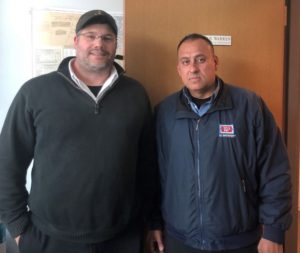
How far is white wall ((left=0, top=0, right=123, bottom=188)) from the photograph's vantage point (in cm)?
190

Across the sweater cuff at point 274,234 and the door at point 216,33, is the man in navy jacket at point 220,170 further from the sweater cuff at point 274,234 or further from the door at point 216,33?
the door at point 216,33

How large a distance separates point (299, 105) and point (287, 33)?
42 cm

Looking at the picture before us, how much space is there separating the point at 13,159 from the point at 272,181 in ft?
3.63

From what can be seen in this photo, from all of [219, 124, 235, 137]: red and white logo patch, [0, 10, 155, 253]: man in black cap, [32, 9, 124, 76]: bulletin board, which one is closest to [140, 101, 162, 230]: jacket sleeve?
[0, 10, 155, 253]: man in black cap

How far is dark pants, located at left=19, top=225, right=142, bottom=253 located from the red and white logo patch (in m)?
0.61

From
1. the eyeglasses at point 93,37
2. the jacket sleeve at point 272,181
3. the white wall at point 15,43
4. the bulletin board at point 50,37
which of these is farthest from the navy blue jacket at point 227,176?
the white wall at point 15,43

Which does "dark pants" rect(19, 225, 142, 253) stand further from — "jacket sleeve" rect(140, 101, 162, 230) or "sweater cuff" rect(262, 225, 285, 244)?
"sweater cuff" rect(262, 225, 285, 244)

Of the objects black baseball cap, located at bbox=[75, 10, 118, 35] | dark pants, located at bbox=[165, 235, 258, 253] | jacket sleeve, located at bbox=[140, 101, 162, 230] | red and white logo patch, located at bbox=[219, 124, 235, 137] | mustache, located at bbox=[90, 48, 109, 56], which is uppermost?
black baseball cap, located at bbox=[75, 10, 118, 35]

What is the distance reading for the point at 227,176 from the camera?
1.34 metres

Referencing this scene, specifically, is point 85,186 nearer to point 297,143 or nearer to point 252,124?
point 252,124

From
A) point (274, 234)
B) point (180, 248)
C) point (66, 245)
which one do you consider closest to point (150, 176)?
point (180, 248)

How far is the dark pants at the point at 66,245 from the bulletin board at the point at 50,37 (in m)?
0.97

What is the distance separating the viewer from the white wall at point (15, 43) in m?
1.90

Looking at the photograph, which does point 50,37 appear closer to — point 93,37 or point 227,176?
point 93,37
